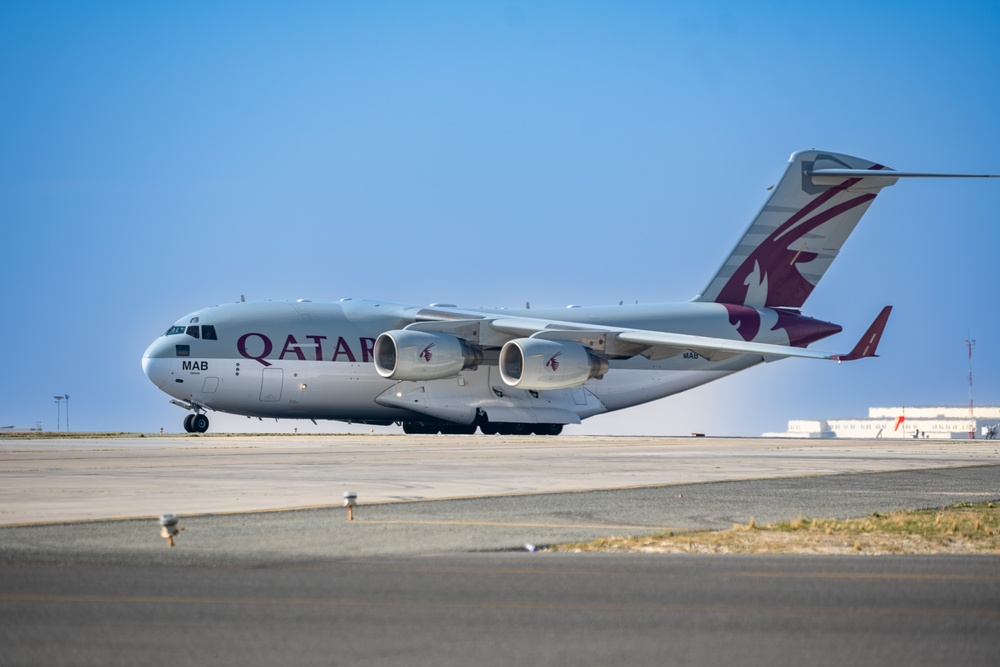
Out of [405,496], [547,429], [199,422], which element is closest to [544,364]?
[547,429]

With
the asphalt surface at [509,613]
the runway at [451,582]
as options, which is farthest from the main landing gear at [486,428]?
the asphalt surface at [509,613]

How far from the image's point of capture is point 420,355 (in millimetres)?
37188

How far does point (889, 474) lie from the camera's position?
799 inches

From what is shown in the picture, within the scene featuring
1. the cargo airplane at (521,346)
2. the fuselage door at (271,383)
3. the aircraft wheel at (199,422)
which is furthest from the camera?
the aircraft wheel at (199,422)

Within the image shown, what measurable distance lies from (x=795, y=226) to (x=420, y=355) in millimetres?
15538

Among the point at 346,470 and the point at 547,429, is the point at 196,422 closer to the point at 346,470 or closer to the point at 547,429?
the point at 547,429

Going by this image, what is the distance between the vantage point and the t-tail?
148 feet

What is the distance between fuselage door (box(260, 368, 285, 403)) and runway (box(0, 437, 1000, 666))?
69.8ft

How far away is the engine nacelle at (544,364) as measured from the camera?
1448 inches

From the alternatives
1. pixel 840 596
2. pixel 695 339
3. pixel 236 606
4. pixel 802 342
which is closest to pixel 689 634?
pixel 840 596

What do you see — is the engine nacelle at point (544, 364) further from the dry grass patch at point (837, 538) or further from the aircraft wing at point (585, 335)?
the dry grass patch at point (837, 538)

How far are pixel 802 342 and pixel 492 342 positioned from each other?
12.0m

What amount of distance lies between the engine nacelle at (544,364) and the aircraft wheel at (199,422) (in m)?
9.33

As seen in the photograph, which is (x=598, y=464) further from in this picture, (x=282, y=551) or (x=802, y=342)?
(x=802, y=342)
